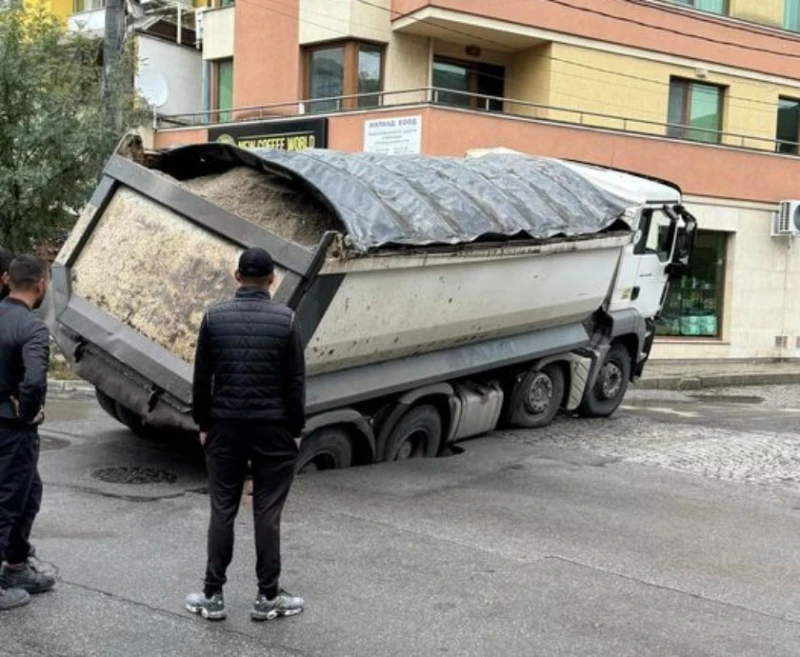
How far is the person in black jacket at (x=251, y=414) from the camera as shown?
4.89m

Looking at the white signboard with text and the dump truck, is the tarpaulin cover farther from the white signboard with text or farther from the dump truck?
the white signboard with text

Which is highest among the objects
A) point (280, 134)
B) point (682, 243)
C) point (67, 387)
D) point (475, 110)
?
point (475, 110)

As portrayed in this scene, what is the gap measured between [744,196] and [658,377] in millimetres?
5602

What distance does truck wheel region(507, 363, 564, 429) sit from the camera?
11.2 metres

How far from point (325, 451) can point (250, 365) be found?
376cm

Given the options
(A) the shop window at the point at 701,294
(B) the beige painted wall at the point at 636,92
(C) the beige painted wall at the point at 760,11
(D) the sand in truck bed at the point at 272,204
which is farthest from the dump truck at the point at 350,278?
(C) the beige painted wall at the point at 760,11

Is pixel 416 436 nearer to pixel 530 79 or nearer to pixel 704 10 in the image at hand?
pixel 530 79

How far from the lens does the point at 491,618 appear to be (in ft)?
17.0

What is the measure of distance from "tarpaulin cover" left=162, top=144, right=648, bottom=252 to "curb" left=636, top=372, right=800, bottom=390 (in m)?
7.52

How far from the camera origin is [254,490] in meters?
5.00

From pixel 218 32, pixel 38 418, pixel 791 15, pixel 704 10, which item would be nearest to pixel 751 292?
pixel 704 10

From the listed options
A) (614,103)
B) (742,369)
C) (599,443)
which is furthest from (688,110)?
(599,443)

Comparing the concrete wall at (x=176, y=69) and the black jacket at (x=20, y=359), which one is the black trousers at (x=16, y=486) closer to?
the black jacket at (x=20, y=359)

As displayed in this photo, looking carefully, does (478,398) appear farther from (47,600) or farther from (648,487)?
(47,600)
